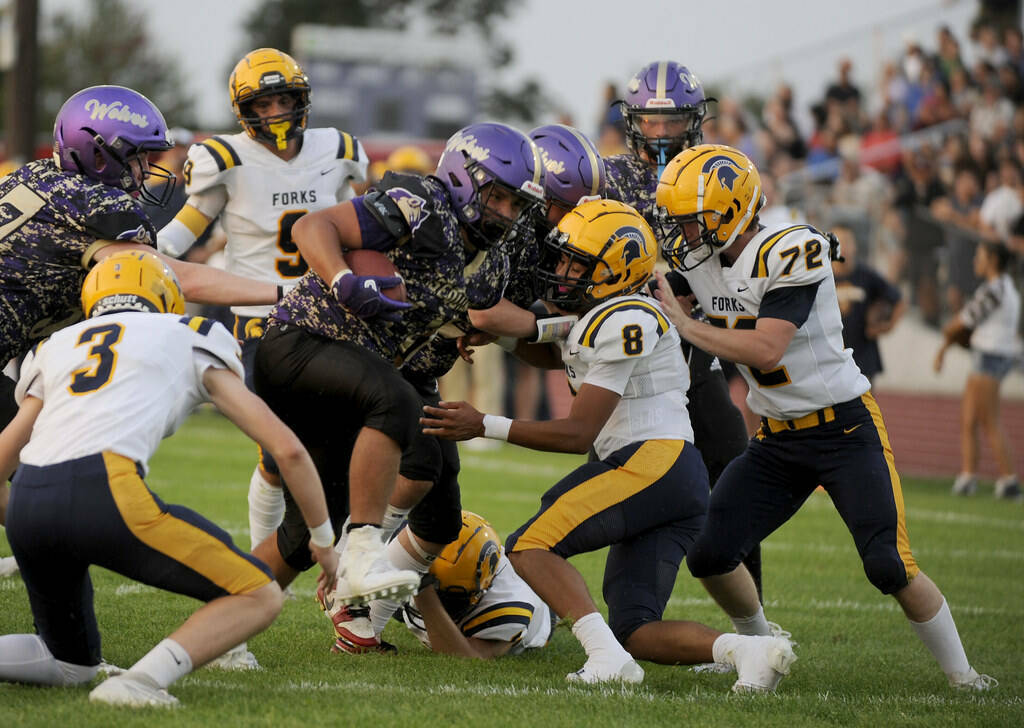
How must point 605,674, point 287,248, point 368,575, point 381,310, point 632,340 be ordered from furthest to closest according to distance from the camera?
1. point 287,248
2. point 632,340
3. point 605,674
4. point 381,310
5. point 368,575

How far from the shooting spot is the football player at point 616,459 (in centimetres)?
424

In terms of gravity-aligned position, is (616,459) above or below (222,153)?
below

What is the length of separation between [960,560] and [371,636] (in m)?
4.12

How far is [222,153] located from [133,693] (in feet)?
9.98

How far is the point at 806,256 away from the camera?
4465 millimetres

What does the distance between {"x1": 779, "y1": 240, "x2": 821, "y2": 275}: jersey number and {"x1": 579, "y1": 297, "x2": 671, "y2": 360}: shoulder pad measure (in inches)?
17.9

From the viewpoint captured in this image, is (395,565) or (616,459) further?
(395,565)

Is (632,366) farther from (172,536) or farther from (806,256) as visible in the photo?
(172,536)

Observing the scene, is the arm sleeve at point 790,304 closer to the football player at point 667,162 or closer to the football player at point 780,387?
the football player at point 780,387

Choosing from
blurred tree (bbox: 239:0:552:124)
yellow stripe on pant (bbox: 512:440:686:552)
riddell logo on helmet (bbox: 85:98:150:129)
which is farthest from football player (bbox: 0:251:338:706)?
blurred tree (bbox: 239:0:552:124)

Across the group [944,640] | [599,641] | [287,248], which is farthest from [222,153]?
[944,640]

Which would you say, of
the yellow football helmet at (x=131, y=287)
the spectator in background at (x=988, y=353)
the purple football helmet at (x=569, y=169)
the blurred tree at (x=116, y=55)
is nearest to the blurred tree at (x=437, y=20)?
the blurred tree at (x=116, y=55)

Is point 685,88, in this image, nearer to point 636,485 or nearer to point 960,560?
point 636,485

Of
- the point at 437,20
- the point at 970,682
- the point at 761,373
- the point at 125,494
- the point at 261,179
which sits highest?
the point at 437,20
